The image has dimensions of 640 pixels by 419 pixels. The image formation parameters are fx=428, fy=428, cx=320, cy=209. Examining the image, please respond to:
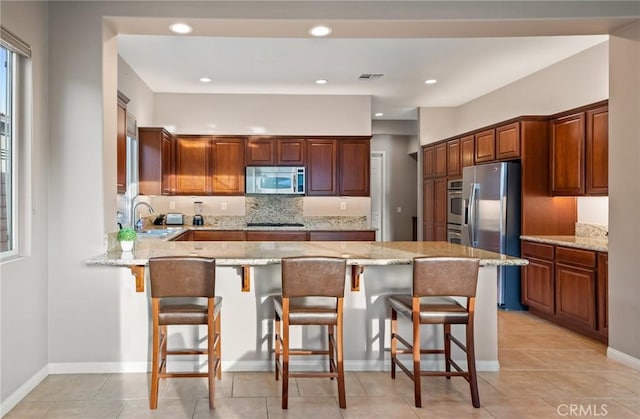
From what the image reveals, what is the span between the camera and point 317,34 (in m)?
3.18

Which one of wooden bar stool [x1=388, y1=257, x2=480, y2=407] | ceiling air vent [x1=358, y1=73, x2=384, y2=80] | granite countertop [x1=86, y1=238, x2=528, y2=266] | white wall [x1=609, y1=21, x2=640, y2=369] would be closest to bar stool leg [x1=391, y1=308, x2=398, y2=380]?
wooden bar stool [x1=388, y1=257, x2=480, y2=407]

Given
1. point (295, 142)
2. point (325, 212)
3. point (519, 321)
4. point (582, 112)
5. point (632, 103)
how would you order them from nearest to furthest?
point (632, 103) < point (582, 112) < point (519, 321) < point (295, 142) < point (325, 212)

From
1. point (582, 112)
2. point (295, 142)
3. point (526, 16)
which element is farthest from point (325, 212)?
point (526, 16)

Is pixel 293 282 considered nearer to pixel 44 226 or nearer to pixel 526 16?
pixel 44 226

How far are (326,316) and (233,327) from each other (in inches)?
33.8

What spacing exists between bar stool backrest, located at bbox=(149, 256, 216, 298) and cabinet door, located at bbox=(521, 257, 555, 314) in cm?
343

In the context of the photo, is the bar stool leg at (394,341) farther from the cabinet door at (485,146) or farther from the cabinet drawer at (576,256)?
the cabinet door at (485,146)

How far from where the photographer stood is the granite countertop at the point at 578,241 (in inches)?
144

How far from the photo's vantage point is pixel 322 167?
611 centimetres

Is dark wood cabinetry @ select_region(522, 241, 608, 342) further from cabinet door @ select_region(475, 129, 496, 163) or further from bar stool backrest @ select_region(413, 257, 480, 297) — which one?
bar stool backrest @ select_region(413, 257, 480, 297)

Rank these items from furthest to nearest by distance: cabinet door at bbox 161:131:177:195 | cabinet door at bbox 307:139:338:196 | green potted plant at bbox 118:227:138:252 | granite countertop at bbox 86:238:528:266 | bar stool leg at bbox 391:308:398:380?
cabinet door at bbox 307:139:338:196, cabinet door at bbox 161:131:177:195, green potted plant at bbox 118:227:138:252, bar stool leg at bbox 391:308:398:380, granite countertop at bbox 86:238:528:266

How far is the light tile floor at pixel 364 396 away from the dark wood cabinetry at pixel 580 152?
1.70 meters

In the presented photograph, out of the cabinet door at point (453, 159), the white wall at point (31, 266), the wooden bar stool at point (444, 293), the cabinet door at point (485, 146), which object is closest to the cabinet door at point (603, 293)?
the wooden bar stool at point (444, 293)

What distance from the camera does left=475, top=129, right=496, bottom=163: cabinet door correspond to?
515 centimetres
